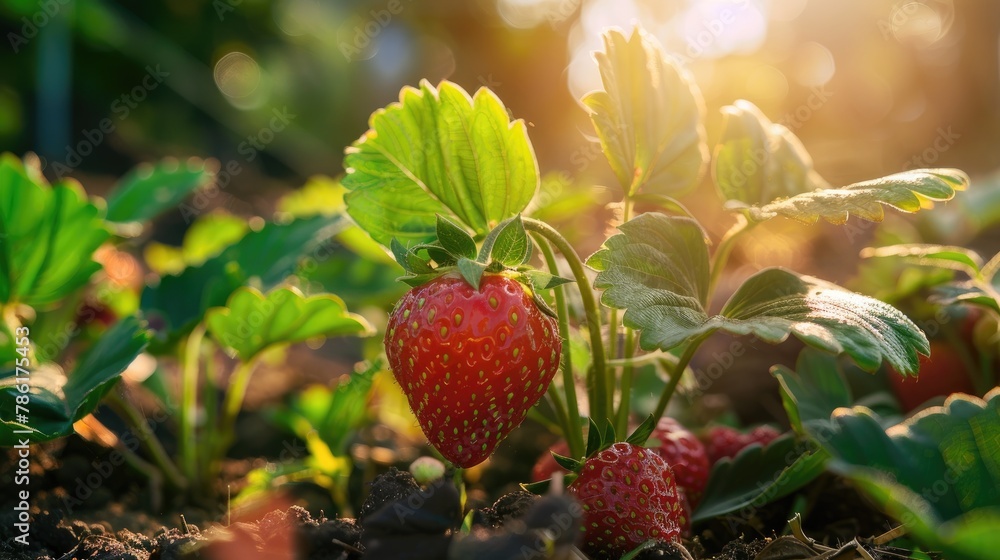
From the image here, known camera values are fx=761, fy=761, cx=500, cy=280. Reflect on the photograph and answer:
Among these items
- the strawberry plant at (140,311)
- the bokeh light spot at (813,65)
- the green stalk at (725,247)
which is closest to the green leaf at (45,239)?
the strawberry plant at (140,311)

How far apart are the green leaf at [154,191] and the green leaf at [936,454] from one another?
1.33 metres

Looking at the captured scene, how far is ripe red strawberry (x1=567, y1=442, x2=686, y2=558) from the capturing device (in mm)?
850

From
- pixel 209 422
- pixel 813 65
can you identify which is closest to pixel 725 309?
pixel 209 422

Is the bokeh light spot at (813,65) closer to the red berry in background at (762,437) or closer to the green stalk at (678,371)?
the red berry in background at (762,437)

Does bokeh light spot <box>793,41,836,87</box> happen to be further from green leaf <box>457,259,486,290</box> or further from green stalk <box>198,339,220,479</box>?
green leaf <box>457,259,486,290</box>

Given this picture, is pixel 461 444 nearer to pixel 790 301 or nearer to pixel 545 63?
pixel 790 301

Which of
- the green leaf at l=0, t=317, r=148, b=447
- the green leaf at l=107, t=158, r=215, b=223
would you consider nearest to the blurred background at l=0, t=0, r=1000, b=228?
the green leaf at l=107, t=158, r=215, b=223

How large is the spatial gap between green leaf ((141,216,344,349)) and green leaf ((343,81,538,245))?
1.14 ft

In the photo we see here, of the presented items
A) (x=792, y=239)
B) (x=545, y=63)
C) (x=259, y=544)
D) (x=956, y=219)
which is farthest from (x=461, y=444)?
(x=545, y=63)

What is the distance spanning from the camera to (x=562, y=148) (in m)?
6.06

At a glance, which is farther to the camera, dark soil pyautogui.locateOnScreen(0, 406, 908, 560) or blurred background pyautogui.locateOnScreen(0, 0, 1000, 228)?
blurred background pyautogui.locateOnScreen(0, 0, 1000, 228)

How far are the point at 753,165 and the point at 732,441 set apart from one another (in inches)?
17.6

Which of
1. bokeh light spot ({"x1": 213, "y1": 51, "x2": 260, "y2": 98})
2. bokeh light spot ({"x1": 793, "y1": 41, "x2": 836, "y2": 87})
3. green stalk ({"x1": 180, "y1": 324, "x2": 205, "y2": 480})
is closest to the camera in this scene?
green stalk ({"x1": 180, "y1": 324, "x2": 205, "y2": 480})

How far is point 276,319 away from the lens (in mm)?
1213
